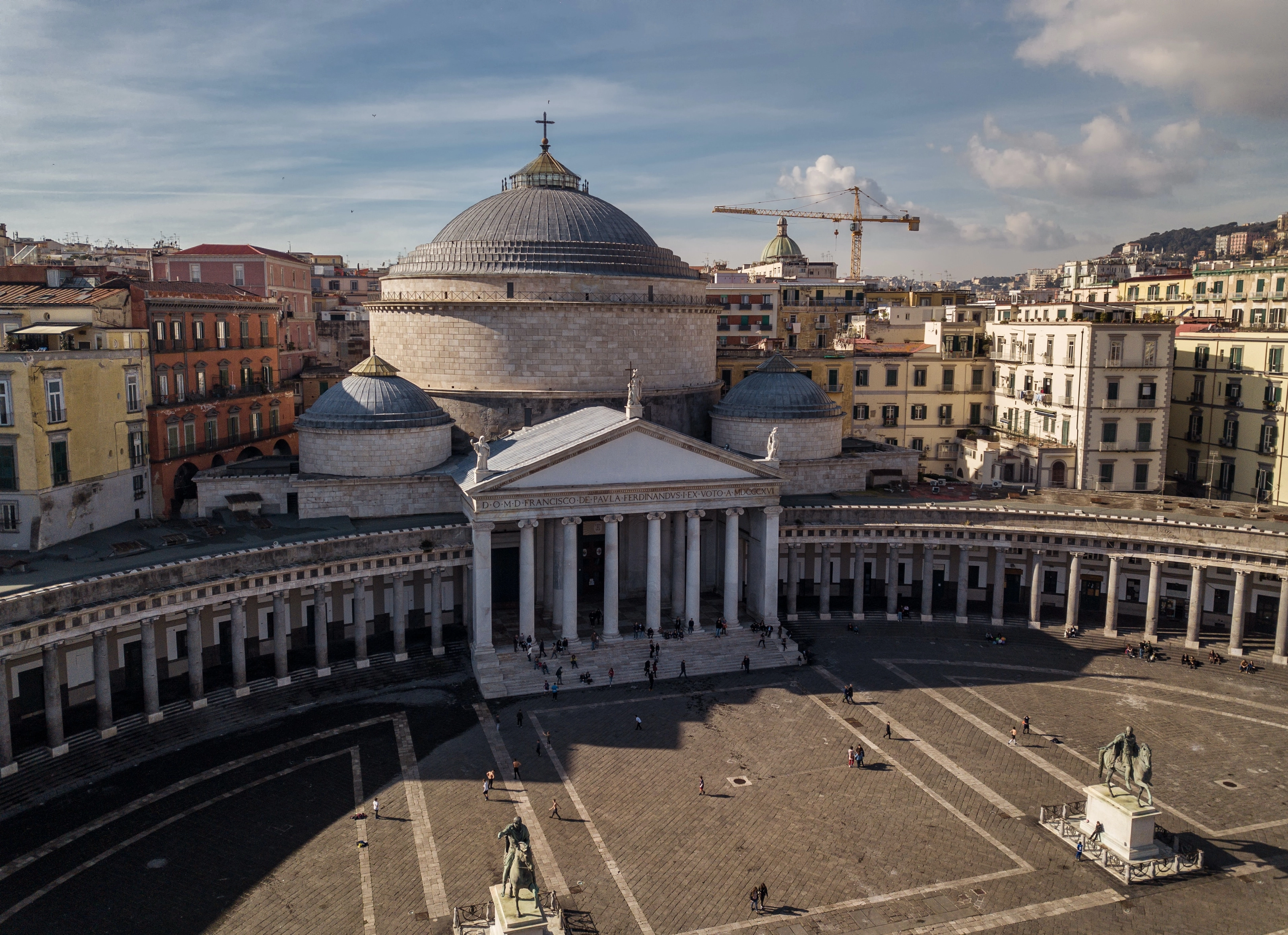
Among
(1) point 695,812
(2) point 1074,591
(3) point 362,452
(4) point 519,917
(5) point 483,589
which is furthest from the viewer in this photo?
(2) point 1074,591

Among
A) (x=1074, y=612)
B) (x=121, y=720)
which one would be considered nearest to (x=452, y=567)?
(x=121, y=720)

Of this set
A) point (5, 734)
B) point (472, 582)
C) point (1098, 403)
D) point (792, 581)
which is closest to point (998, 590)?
point (792, 581)

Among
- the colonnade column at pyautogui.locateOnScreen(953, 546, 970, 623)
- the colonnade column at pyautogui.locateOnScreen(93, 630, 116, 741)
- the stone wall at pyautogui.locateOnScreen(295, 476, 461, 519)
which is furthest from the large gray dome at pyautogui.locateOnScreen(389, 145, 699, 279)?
the colonnade column at pyautogui.locateOnScreen(93, 630, 116, 741)

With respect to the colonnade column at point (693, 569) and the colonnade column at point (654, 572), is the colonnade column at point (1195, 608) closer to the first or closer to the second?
the colonnade column at point (693, 569)

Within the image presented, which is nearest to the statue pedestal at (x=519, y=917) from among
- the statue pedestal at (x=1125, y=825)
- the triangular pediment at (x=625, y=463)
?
the statue pedestal at (x=1125, y=825)

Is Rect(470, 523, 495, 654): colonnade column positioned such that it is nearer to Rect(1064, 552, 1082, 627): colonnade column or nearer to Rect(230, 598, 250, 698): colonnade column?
Rect(230, 598, 250, 698): colonnade column

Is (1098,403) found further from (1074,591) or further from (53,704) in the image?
(53,704)
